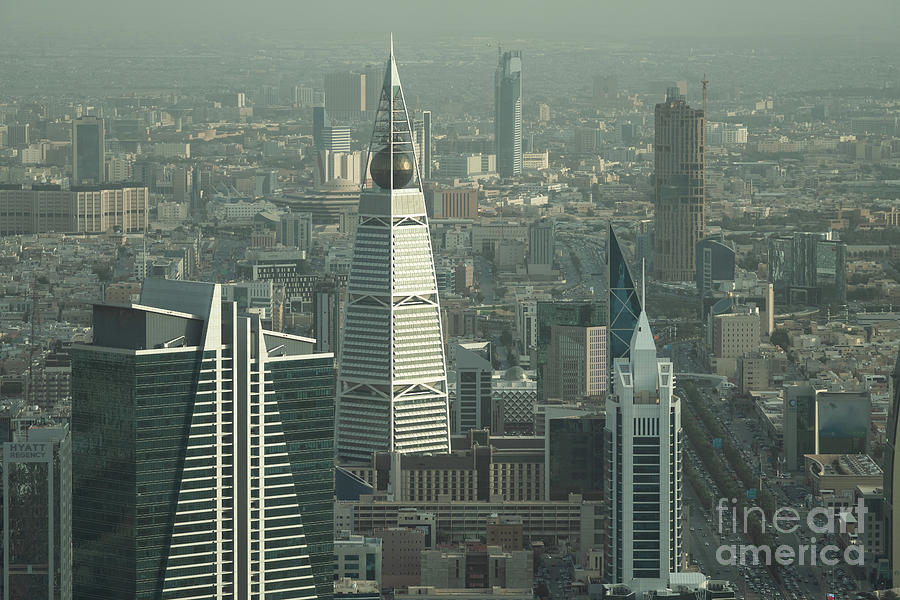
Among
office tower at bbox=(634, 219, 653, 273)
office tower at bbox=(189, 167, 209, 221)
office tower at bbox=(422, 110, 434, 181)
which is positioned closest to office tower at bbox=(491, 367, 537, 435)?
office tower at bbox=(634, 219, 653, 273)

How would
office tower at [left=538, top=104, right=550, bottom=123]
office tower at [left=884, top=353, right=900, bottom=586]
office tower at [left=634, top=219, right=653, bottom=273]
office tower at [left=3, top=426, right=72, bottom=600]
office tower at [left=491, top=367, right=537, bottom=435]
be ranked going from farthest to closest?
1. office tower at [left=538, top=104, right=550, bottom=123]
2. office tower at [left=634, top=219, right=653, bottom=273]
3. office tower at [left=491, top=367, right=537, bottom=435]
4. office tower at [left=884, top=353, right=900, bottom=586]
5. office tower at [left=3, top=426, right=72, bottom=600]

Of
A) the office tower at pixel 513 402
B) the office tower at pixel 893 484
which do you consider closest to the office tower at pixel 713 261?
the office tower at pixel 513 402

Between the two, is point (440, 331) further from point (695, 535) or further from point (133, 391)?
point (133, 391)

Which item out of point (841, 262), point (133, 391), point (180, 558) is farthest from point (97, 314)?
point (841, 262)

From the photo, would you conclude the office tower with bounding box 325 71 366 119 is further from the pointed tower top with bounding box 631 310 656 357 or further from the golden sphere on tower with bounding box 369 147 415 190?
the pointed tower top with bounding box 631 310 656 357

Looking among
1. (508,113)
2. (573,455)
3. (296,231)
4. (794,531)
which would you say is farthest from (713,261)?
(794,531)

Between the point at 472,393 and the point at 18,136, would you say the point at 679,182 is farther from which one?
the point at 472,393
